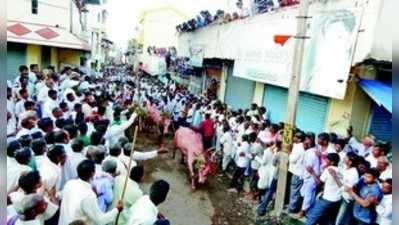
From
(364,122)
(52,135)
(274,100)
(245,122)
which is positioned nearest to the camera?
(52,135)

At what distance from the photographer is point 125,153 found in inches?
252

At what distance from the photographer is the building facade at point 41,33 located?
18672 millimetres

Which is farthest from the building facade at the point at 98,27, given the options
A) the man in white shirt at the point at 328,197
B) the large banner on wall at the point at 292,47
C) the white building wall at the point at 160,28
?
the man in white shirt at the point at 328,197

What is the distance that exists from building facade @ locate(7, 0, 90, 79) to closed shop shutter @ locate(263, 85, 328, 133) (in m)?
11.7

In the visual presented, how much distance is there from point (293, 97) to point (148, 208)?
3.71m

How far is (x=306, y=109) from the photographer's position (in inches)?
380

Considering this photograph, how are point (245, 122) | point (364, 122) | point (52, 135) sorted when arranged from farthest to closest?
point (245, 122)
point (364, 122)
point (52, 135)

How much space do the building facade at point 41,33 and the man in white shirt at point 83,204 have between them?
1453 cm

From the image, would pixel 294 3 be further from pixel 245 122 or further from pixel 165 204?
pixel 165 204

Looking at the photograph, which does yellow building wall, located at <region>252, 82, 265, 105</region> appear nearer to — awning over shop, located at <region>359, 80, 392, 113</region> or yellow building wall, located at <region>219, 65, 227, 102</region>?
yellow building wall, located at <region>219, 65, 227, 102</region>

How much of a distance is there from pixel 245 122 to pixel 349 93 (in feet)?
8.67

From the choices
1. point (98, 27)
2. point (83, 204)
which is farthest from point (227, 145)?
point (98, 27)

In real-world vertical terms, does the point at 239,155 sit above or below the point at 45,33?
below

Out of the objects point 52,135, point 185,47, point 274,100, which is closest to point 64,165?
point 52,135
